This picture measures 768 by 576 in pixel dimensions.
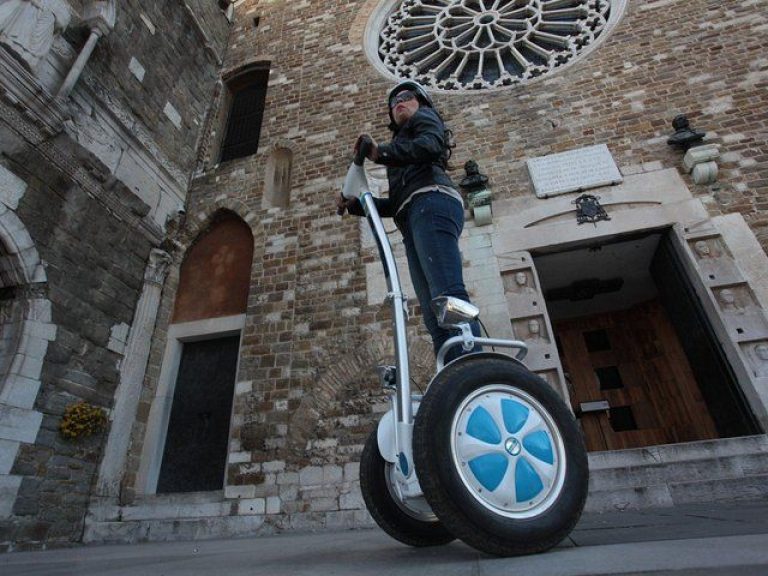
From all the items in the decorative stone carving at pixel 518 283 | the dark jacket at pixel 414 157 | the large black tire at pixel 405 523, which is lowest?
the large black tire at pixel 405 523

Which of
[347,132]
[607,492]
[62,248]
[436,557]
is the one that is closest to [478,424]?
[436,557]

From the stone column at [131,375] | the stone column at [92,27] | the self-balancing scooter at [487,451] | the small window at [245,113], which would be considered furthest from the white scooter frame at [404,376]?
the small window at [245,113]

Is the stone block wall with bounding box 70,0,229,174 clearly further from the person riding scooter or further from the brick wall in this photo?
the person riding scooter

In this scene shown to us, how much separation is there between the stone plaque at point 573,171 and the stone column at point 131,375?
18.0 ft

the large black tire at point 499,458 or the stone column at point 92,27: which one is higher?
the stone column at point 92,27

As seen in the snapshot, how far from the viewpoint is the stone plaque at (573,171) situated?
5715 millimetres

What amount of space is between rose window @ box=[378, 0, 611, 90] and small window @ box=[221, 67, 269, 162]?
2.65 metres

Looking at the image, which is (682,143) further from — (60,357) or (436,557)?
(60,357)

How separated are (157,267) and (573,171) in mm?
5998

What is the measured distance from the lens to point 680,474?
385cm

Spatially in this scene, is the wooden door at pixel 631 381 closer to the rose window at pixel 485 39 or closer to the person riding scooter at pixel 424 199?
the rose window at pixel 485 39

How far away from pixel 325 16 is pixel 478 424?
9768 millimetres

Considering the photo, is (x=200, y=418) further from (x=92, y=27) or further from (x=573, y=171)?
(x=573, y=171)

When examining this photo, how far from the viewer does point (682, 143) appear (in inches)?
221
